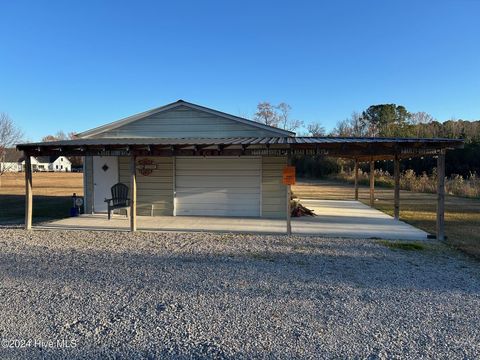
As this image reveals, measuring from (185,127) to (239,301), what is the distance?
850cm

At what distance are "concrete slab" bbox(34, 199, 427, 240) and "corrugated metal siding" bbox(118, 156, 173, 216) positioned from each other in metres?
0.48

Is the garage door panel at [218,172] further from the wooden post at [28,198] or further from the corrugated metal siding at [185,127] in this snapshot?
the wooden post at [28,198]

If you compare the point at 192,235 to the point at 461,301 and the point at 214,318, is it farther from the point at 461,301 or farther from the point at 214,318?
the point at 461,301

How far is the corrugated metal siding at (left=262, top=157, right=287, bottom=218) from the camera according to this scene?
11.2m

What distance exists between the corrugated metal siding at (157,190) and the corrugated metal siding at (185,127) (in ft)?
3.27

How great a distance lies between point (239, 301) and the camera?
4.21m

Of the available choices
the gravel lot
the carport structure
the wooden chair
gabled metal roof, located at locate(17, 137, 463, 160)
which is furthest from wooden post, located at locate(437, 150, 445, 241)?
the wooden chair

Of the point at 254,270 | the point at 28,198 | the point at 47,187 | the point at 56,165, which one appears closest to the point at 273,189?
the point at 254,270

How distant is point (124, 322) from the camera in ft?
11.8

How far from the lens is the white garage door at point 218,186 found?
37.3ft

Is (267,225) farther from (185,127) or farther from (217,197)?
(185,127)

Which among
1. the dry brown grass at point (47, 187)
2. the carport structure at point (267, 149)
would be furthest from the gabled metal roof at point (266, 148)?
the dry brown grass at point (47, 187)

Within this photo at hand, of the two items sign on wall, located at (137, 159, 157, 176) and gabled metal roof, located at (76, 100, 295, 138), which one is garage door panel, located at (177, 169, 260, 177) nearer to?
sign on wall, located at (137, 159, 157, 176)

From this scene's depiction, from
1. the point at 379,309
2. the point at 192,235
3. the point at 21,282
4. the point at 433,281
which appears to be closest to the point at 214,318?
the point at 379,309
